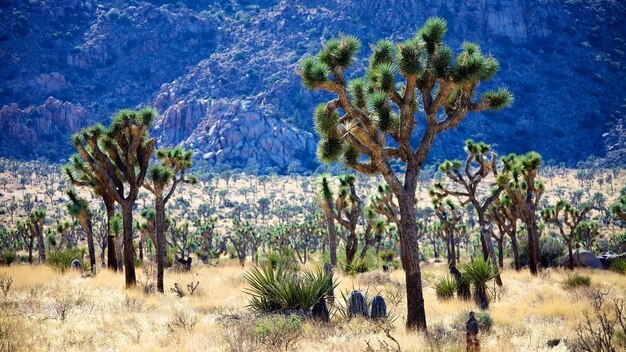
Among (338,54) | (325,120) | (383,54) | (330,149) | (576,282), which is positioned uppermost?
(383,54)

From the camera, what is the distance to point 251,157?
139 m

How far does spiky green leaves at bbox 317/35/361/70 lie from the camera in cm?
1002

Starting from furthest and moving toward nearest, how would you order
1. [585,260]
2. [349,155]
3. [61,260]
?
[585,260]
[61,260]
[349,155]

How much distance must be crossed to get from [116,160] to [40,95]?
170 meters

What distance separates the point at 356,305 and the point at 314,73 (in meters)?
4.88

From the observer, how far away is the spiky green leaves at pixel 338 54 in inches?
394

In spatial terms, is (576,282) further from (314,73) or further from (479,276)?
(314,73)

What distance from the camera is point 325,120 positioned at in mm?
10094

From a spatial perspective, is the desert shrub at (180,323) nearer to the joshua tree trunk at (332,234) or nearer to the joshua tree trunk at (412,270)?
the joshua tree trunk at (412,270)

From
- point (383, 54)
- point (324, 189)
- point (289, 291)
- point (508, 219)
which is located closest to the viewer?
point (289, 291)

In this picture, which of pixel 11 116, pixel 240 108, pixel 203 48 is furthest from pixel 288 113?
pixel 11 116

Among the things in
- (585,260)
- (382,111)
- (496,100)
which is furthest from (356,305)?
(585,260)

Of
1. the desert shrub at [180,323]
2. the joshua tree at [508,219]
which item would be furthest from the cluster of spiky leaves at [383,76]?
the joshua tree at [508,219]

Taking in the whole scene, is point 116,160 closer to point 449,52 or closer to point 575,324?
point 449,52
